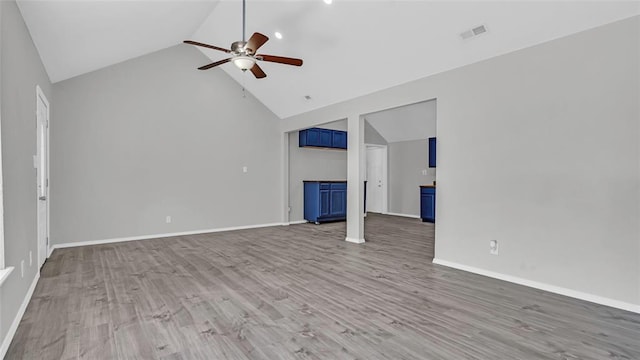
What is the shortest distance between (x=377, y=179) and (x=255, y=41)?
22.0 feet

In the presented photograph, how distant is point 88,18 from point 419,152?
23.9 feet

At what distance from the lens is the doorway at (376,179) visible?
924cm

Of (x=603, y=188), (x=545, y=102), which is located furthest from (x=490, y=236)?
(x=545, y=102)

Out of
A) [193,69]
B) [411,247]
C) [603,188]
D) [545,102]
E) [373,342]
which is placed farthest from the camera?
[193,69]

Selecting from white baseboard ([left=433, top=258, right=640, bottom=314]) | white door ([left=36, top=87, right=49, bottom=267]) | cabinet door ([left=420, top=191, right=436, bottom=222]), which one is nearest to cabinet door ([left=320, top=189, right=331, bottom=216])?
cabinet door ([left=420, top=191, right=436, bottom=222])

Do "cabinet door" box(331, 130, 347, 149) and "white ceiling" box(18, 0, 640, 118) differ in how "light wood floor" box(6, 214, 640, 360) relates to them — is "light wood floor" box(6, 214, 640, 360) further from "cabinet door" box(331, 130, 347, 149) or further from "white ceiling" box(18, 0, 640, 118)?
"cabinet door" box(331, 130, 347, 149)

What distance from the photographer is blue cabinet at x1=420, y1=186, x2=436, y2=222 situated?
7536 millimetres

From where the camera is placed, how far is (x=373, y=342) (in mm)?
2098

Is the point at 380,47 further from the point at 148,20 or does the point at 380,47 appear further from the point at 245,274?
the point at 245,274

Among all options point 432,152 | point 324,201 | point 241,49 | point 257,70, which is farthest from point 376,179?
point 241,49

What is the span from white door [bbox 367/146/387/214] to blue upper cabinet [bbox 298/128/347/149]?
4.98 feet

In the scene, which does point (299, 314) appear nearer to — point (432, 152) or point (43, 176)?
point (43, 176)

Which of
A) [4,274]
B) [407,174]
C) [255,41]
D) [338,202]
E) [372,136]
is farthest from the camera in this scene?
[372,136]

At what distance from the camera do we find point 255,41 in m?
3.25
